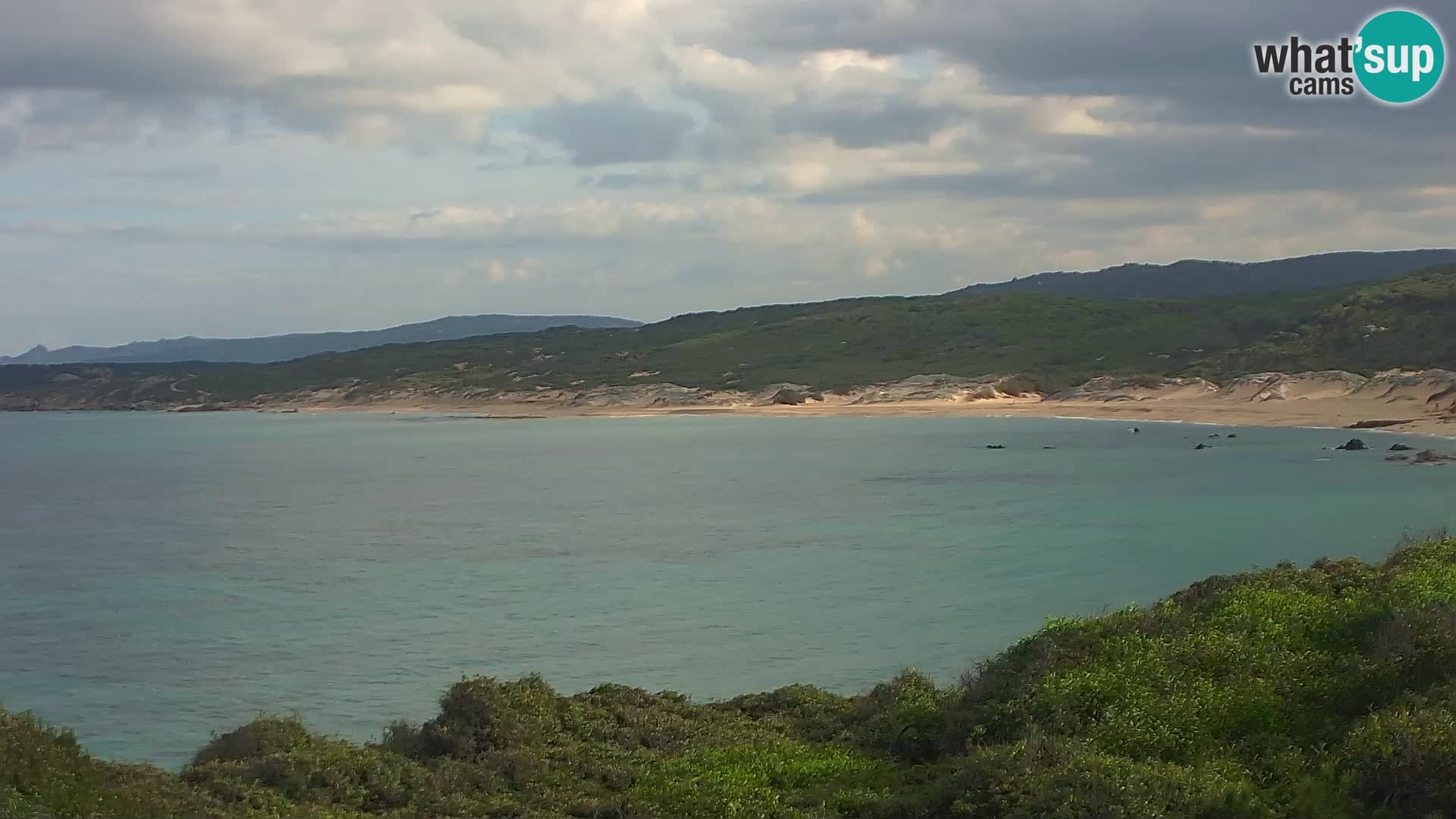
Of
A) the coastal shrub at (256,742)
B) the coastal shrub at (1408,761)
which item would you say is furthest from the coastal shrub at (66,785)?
the coastal shrub at (1408,761)

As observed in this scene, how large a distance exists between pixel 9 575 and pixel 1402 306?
12889cm

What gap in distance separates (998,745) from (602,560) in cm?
3594

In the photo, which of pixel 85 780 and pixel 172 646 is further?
pixel 172 646

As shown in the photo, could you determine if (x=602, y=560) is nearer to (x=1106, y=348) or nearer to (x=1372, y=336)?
(x=1372, y=336)

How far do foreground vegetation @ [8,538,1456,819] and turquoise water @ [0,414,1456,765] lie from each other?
353 inches

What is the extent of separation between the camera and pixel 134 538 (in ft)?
197

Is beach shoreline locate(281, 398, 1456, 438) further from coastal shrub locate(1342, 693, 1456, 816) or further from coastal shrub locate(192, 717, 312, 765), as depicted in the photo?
coastal shrub locate(192, 717, 312, 765)

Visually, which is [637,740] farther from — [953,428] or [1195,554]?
[953,428]

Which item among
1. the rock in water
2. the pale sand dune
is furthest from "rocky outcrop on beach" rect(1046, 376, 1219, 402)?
the rock in water

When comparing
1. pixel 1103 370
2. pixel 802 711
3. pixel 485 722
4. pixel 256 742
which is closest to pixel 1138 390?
pixel 1103 370

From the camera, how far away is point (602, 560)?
1965 inches

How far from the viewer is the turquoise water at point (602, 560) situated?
101 feet

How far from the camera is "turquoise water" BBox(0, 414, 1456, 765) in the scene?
1211 inches

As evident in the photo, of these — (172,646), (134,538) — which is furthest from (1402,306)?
(172,646)
